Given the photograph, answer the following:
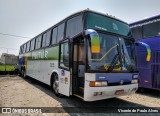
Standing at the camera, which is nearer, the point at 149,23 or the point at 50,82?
the point at 50,82

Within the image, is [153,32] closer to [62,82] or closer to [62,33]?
[62,33]

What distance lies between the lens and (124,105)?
282 inches

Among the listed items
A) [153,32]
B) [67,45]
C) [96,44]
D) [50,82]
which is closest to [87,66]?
[96,44]

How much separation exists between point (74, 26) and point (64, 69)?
1.75 m

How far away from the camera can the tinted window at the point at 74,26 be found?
6.61 m

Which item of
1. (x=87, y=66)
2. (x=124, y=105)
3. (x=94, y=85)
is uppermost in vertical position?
(x=87, y=66)

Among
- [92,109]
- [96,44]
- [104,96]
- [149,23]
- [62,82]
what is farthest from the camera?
[149,23]

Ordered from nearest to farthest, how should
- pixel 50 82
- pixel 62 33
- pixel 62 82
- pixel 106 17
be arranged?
pixel 106 17 → pixel 62 82 → pixel 62 33 → pixel 50 82

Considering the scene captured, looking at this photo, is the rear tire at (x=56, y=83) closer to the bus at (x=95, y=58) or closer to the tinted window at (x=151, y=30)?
the bus at (x=95, y=58)

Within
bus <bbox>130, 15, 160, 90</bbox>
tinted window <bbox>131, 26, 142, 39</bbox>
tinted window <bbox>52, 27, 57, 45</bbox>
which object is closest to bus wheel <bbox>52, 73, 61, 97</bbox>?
tinted window <bbox>52, 27, 57, 45</bbox>

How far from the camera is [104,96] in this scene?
591 centimetres

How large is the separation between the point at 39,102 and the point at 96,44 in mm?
3819

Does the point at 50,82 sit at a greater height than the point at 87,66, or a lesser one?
lesser

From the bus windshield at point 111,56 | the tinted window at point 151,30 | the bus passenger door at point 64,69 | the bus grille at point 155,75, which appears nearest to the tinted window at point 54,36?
the bus passenger door at point 64,69
